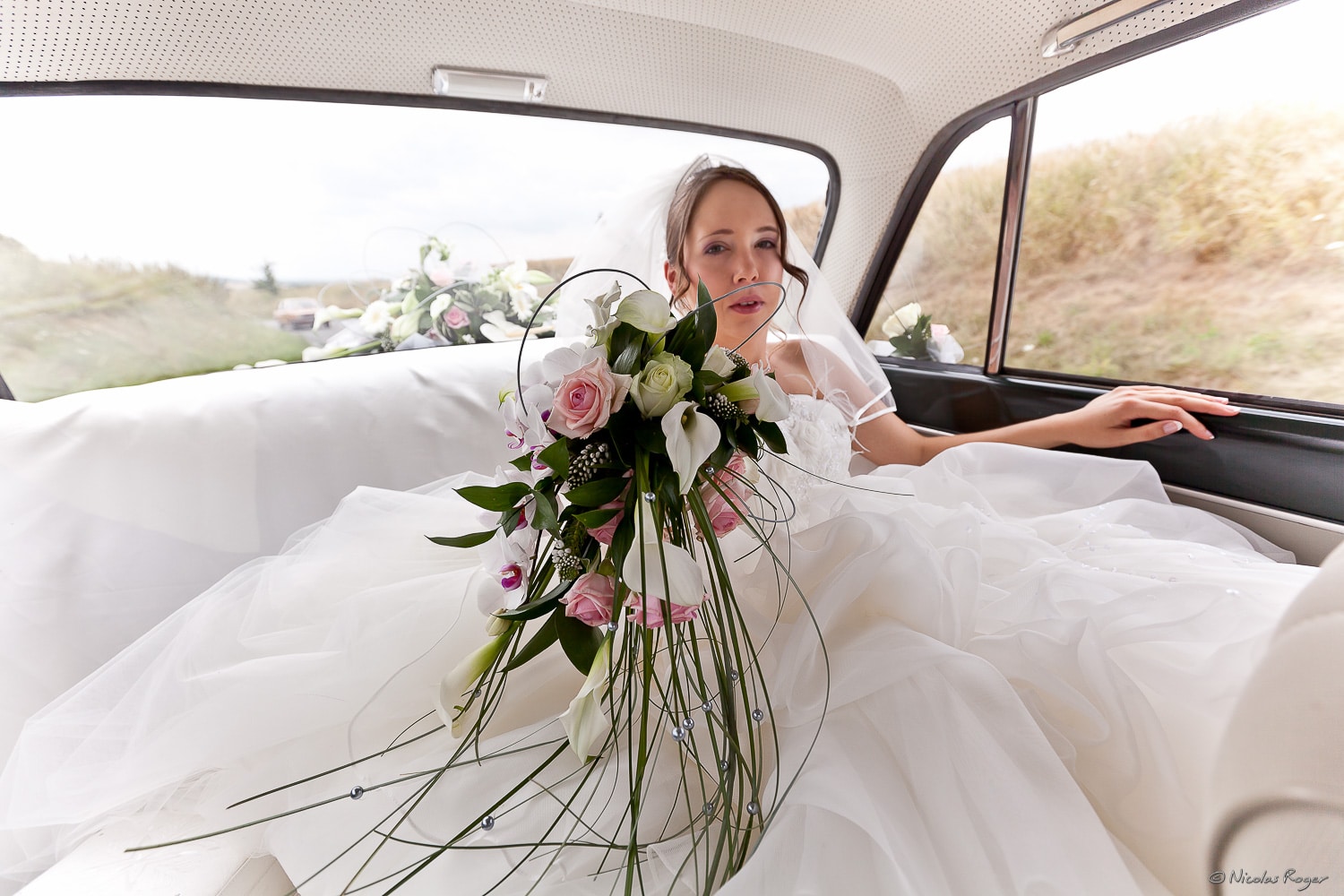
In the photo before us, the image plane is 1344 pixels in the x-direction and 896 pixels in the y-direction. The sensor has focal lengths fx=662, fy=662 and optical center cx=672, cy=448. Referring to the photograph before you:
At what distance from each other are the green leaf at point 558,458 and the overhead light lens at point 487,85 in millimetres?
1598

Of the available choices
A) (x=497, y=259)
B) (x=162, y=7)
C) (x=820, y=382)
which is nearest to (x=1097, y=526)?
(x=820, y=382)

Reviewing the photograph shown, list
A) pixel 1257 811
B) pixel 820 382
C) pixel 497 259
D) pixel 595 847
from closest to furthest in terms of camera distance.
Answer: pixel 1257 811 → pixel 595 847 → pixel 820 382 → pixel 497 259

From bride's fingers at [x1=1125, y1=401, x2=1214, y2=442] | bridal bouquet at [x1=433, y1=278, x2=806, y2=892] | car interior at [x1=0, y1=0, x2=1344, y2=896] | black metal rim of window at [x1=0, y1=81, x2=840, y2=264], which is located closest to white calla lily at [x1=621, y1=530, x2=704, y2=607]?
bridal bouquet at [x1=433, y1=278, x2=806, y2=892]

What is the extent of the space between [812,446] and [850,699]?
3.15 ft

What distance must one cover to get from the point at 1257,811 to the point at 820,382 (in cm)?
166

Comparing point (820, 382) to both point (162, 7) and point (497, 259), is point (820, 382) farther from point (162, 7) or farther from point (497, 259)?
point (162, 7)

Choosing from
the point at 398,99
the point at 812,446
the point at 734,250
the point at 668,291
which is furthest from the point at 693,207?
the point at 398,99

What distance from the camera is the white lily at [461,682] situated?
80 cm

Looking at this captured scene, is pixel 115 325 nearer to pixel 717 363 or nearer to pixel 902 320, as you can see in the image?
pixel 717 363

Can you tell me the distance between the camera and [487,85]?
1932mm

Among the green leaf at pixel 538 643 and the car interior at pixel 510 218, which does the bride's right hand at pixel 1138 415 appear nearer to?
the car interior at pixel 510 218

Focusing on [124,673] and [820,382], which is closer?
[124,673]

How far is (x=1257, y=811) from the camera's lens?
1.64ft

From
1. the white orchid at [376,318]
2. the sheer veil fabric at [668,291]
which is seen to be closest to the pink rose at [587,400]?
the sheer veil fabric at [668,291]
